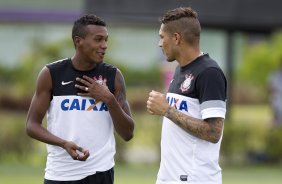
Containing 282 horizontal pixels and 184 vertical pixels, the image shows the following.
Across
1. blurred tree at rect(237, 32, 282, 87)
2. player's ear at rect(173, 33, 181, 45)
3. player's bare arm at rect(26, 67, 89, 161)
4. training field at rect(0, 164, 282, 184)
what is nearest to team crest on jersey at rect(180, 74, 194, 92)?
player's ear at rect(173, 33, 181, 45)

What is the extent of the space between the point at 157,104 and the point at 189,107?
0.79 ft

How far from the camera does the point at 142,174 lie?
1539cm

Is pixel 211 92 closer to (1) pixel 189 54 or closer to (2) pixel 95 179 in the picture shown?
(1) pixel 189 54

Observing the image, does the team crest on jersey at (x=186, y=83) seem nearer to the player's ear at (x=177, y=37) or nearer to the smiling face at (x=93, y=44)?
the player's ear at (x=177, y=37)

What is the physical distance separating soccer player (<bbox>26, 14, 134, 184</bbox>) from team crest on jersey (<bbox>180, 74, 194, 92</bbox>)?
66cm

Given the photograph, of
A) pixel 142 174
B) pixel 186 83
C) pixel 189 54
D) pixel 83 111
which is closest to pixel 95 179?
pixel 83 111

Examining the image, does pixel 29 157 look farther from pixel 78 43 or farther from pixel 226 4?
pixel 78 43

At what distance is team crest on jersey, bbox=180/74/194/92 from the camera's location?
6.58 metres

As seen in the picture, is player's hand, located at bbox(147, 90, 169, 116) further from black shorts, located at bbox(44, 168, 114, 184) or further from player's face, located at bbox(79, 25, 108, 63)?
black shorts, located at bbox(44, 168, 114, 184)

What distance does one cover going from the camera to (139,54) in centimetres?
1938

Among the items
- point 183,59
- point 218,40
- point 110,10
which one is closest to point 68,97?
point 183,59

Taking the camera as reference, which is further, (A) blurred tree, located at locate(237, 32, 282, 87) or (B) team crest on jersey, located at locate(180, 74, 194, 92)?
(A) blurred tree, located at locate(237, 32, 282, 87)

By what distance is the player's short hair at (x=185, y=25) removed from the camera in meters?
6.69

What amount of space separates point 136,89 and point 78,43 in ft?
38.7
